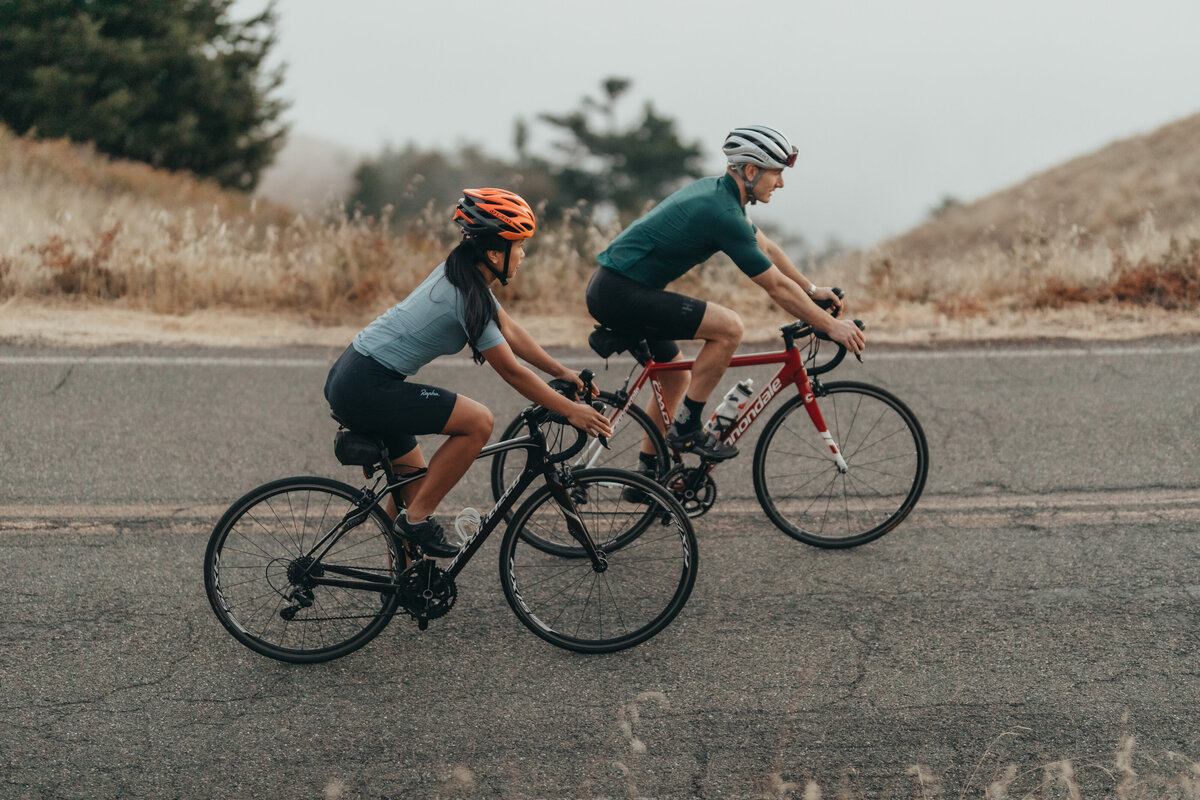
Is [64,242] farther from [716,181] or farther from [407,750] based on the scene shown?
[407,750]

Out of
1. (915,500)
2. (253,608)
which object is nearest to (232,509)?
(253,608)

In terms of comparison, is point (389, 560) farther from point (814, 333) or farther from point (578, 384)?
point (814, 333)

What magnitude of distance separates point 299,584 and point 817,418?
2984 mm

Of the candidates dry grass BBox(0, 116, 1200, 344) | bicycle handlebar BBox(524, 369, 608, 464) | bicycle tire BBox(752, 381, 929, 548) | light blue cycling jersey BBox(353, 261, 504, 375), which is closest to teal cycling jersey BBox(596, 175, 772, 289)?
bicycle tire BBox(752, 381, 929, 548)

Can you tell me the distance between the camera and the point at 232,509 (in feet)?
14.8

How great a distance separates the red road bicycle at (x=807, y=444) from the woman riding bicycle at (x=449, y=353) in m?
0.93

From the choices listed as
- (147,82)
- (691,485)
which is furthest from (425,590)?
(147,82)

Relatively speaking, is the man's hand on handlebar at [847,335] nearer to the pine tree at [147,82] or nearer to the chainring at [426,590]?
the chainring at [426,590]

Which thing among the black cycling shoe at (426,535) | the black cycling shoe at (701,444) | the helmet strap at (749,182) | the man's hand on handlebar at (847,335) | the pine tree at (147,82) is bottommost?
the black cycling shoe at (426,535)

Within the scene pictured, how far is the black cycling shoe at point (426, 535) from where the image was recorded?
15.1ft

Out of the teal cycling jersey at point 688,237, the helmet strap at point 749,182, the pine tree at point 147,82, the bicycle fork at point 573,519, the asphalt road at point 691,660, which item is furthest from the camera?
the pine tree at point 147,82

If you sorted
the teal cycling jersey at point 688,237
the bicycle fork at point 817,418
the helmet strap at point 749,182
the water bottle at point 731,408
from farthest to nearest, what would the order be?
1. the bicycle fork at point 817,418
2. the water bottle at point 731,408
3. the helmet strap at point 749,182
4. the teal cycling jersey at point 688,237

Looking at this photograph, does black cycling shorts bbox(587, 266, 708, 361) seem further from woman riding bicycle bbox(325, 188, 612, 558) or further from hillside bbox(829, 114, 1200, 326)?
hillside bbox(829, 114, 1200, 326)

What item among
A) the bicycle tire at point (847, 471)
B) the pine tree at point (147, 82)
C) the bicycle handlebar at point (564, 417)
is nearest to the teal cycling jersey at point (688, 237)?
the bicycle tire at point (847, 471)
